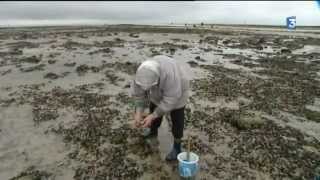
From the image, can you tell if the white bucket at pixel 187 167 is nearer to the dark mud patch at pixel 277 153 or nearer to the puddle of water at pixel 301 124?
the dark mud patch at pixel 277 153

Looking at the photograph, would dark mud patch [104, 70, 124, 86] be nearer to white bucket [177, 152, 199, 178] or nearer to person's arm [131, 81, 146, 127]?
person's arm [131, 81, 146, 127]

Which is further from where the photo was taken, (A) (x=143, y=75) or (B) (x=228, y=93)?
(B) (x=228, y=93)

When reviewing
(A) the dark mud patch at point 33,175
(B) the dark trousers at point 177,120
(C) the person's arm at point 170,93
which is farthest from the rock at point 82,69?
(C) the person's arm at point 170,93

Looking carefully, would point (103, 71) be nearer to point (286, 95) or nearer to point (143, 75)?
point (286, 95)

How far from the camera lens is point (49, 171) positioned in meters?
5.68

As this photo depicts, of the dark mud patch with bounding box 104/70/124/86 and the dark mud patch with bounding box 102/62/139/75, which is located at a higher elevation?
the dark mud patch with bounding box 102/62/139/75

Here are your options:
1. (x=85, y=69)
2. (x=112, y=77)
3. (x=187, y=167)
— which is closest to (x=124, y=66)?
(x=85, y=69)

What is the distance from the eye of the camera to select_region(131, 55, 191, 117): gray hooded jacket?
4609 mm

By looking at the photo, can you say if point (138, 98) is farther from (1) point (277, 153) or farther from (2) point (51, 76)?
(2) point (51, 76)

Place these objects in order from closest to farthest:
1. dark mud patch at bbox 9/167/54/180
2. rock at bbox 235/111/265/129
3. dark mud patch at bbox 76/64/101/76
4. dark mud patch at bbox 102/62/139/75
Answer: dark mud patch at bbox 9/167/54/180, rock at bbox 235/111/265/129, dark mud patch at bbox 76/64/101/76, dark mud patch at bbox 102/62/139/75

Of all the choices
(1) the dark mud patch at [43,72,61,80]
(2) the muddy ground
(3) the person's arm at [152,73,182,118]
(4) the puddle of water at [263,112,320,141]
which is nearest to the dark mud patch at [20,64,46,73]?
(2) the muddy ground

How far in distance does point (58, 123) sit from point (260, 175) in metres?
5.30

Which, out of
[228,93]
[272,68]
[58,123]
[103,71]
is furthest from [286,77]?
[58,123]

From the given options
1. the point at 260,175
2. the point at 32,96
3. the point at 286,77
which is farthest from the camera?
the point at 286,77
